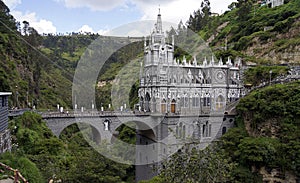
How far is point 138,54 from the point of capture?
8312 centimetres

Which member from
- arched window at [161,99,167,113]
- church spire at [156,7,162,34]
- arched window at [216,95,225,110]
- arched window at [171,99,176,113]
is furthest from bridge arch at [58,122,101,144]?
arched window at [216,95,225,110]

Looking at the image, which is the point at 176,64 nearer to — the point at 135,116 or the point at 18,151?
the point at 135,116

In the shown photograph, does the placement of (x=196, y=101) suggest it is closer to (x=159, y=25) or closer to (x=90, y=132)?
(x=159, y=25)

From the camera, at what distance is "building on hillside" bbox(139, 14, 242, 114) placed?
119 ft

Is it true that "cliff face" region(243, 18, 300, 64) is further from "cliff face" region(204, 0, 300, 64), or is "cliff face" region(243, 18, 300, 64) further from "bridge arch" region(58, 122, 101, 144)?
"bridge arch" region(58, 122, 101, 144)

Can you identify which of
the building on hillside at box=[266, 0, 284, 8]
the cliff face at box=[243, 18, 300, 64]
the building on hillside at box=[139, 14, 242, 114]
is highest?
the building on hillside at box=[266, 0, 284, 8]

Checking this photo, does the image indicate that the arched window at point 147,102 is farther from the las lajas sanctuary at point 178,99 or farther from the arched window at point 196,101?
the arched window at point 196,101

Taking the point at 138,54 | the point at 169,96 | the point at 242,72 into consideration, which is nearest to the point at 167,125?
the point at 169,96

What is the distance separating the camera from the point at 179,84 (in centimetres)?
3716

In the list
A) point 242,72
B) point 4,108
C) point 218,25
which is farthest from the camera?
point 218,25

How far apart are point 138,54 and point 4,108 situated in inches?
2412

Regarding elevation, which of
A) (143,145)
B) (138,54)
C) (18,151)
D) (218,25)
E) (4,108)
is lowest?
(143,145)

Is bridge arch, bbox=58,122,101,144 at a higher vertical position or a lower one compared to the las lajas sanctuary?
lower

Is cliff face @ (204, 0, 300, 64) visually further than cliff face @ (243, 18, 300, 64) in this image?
Yes
